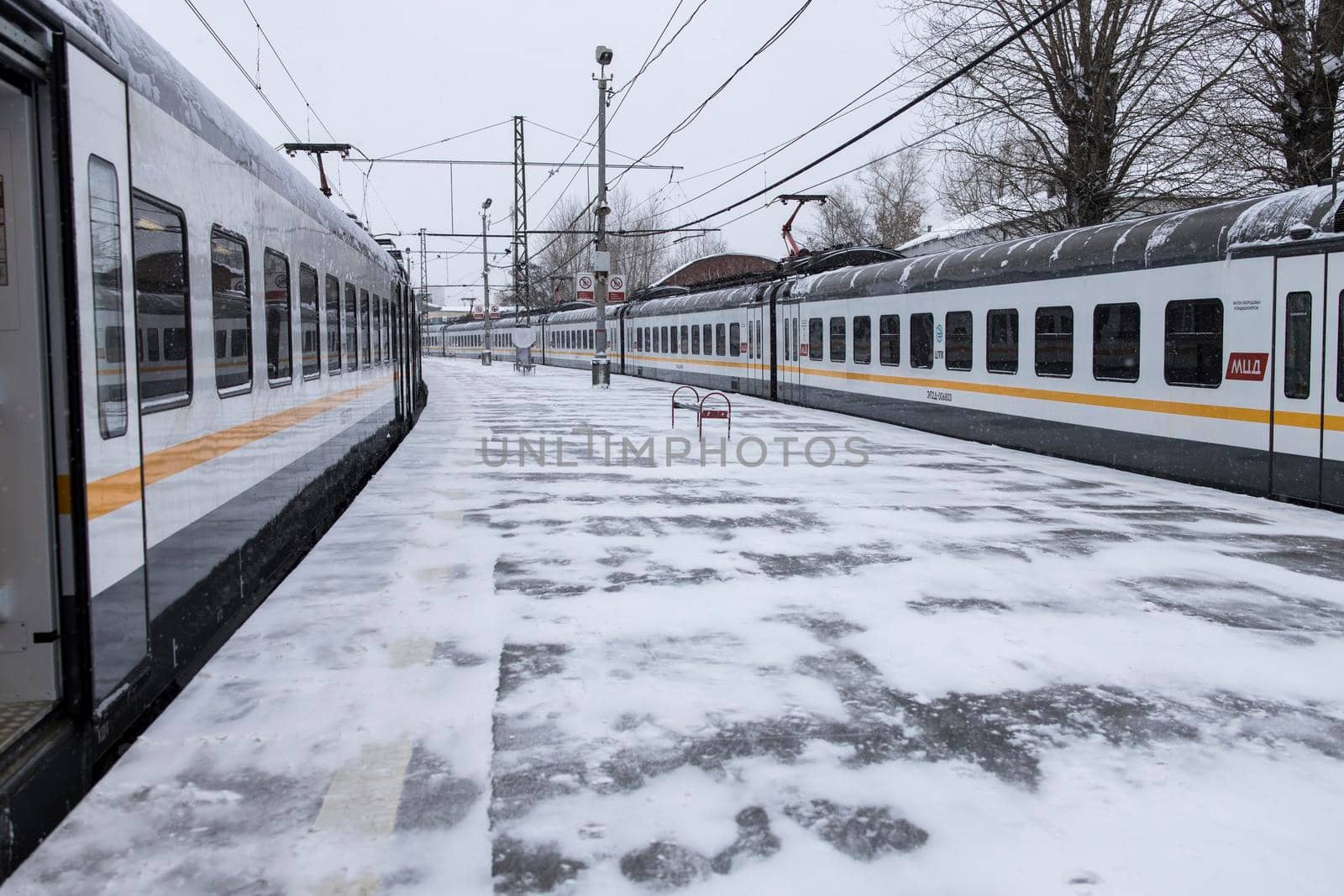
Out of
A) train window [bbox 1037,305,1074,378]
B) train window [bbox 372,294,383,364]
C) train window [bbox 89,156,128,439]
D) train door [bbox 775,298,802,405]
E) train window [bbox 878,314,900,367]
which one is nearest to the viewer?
train window [bbox 89,156,128,439]

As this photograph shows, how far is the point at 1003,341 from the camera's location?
15.1m

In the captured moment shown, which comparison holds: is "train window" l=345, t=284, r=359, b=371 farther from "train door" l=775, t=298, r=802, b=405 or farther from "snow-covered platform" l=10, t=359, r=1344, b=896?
"train door" l=775, t=298, r=802, b=405

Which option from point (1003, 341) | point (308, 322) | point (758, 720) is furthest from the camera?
point (1003, 341)

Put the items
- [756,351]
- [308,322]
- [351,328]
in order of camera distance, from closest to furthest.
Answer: [308,322] → [351,328] → [756,351]

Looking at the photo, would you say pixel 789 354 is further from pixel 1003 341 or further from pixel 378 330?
pixel 378 330

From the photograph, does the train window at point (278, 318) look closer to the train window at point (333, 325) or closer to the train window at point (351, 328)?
the train window at point (333, 325)

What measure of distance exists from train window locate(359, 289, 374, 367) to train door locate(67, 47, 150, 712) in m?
7.98

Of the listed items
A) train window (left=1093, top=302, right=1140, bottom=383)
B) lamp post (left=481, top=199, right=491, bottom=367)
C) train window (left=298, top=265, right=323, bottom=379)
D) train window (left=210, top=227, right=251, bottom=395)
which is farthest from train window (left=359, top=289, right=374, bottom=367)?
lamp post (left=481, top=199, right=491, bottom=367)

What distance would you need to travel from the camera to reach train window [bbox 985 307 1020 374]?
14.8m

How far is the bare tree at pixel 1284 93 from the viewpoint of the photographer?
17.0 metres


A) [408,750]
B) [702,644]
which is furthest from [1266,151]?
[408,750]

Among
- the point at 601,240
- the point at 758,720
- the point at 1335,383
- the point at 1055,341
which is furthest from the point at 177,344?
the point at 601,240

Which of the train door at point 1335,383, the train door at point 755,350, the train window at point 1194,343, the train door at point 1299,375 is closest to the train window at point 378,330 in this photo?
the train window at point 1194,343

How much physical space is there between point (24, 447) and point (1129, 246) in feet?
37.2
